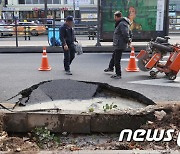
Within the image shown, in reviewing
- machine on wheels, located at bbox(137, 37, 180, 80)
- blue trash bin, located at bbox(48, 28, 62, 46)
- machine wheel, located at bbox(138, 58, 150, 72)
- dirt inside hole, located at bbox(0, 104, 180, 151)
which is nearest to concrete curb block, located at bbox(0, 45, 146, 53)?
blue trash bin, located at bbox(48, 28, 62, 46)

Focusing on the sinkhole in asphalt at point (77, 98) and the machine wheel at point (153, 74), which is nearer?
the sinkhole in asphalt at point (77, 98)

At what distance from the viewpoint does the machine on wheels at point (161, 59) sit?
8.08m

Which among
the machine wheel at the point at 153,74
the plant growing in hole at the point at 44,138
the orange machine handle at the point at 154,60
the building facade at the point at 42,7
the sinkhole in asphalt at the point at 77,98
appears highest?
the building facade at the point at 42,7

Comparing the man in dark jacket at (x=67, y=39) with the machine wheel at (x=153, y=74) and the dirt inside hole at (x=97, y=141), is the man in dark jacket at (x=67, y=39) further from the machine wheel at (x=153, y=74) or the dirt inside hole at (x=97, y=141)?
the dirt inside hole at (x=97, y=141)

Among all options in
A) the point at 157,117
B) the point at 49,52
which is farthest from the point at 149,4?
the point at 157,117

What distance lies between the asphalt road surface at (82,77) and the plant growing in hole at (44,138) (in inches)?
87.1

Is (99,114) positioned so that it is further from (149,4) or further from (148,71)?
(149,4)

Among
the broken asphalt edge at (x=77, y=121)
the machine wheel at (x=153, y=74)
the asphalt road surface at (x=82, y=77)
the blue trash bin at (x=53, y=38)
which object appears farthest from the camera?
the blue trash bin at (x=53, y=38)

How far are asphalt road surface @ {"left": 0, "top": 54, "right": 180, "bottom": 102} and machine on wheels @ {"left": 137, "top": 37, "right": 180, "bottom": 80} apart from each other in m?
0.22

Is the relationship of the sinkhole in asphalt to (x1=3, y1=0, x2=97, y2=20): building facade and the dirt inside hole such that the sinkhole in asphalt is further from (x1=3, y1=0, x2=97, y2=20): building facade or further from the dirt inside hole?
(x1=3, y1=0, x2=97, y2=20): building facade

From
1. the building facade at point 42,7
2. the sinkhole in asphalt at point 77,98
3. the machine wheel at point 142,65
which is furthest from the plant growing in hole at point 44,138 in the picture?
the building facade at point 42,7

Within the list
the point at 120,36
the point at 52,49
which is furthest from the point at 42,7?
the point at 120,36

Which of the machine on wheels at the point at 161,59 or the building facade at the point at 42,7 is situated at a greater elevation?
Answer: the building facade at the point at 42,7

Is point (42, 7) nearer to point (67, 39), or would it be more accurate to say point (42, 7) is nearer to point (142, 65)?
point (67, 39)
